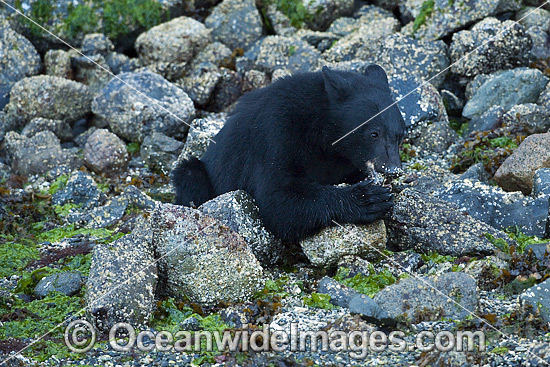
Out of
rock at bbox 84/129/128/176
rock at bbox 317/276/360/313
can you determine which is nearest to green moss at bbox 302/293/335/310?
rock at bbox 317/276/360/313

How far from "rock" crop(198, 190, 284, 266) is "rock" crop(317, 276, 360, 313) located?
847mm

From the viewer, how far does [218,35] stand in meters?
11.5

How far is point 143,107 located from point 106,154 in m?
0.85

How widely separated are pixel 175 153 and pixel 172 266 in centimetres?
382

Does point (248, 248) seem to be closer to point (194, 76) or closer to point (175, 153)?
point (175, 153)

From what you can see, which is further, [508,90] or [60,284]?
[508,90]

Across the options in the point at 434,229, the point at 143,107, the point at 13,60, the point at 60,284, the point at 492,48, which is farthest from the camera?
the point at 13,60

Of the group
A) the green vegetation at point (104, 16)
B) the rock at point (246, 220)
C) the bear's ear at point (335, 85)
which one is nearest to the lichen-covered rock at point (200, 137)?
the rock at point (246, 220)

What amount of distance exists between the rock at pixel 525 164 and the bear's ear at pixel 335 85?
2045 mm

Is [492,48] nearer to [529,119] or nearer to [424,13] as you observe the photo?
[424,13]

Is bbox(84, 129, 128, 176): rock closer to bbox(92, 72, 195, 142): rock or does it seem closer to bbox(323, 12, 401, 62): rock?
bbox(92, 72, 195, 142): rock

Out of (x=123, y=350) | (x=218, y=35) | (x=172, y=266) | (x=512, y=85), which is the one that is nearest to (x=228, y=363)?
(x=123, y=350)

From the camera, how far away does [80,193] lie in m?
8.33

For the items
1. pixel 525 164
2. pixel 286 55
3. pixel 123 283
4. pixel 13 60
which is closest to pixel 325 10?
pixel 286 55
